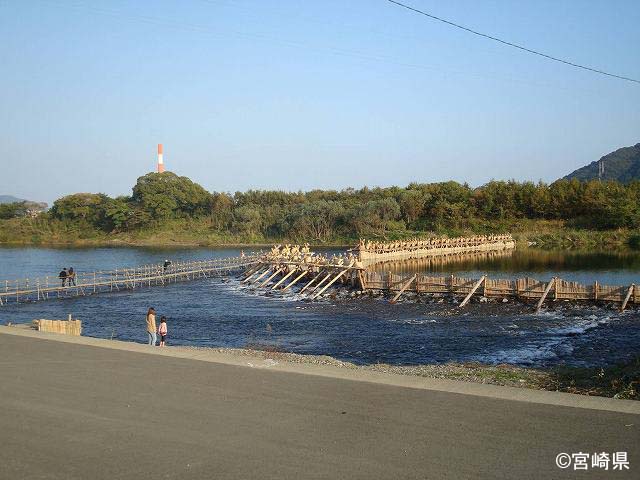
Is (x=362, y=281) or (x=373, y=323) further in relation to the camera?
(x=362, y=281)

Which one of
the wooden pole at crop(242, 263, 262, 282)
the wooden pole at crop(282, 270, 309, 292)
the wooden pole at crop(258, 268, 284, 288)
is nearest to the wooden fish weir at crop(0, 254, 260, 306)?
the wooden pole at crop(242, 263, 262, 282)

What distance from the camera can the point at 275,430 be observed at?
7879 mm

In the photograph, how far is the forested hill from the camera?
153750 mm

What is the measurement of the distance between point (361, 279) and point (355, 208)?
170ft

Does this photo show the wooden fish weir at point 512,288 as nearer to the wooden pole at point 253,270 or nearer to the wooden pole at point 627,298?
the wooden pole at point 627,298

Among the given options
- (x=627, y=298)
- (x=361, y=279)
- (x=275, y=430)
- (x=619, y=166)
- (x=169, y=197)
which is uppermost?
(x=619, y=166)

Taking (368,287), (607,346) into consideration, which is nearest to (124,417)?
(607,346)

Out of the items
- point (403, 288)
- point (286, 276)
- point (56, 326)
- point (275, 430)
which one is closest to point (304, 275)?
point (286, 276)

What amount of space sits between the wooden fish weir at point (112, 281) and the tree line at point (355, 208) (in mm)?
32515

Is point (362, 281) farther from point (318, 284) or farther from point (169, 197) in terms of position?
point (169, 197)

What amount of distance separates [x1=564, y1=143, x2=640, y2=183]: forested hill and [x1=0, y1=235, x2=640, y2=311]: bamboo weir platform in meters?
103

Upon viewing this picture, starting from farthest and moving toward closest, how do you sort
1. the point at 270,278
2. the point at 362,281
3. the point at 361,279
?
the point at 270,278, the point at 361,279, the point at 362,281

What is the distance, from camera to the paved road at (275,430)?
261 inches

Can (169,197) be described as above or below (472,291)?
above
